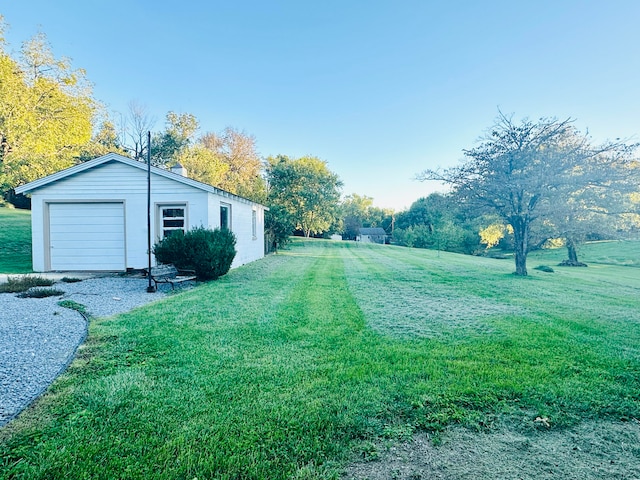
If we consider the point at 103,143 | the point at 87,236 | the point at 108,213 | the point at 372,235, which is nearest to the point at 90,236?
the point at 87,236

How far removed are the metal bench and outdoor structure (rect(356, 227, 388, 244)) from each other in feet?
182

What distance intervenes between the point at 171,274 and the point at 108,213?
412 centimetres

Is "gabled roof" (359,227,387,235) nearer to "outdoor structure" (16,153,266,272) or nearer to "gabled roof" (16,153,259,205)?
"outdoor structure" (16,153,266,272)

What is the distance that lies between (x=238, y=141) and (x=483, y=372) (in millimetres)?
37720

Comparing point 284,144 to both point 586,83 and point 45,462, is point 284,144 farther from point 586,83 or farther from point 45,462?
point 45,462

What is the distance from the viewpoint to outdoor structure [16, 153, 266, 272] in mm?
11719

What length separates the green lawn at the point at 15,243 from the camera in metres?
13.2

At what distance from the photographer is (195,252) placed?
10023mm

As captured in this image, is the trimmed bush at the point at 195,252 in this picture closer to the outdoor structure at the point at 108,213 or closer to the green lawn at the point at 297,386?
the outdoor structure at the point at 108,213

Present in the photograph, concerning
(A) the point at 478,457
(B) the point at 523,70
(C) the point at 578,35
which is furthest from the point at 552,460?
(B) the point at 523,70

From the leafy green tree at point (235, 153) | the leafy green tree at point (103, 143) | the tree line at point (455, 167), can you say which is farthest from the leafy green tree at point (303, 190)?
the leafy green tree at point (103, 143)

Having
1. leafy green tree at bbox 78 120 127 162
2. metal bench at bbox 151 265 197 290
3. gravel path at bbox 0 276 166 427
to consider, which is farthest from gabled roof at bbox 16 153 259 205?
leafy green tree at bbox 78 120 127 162

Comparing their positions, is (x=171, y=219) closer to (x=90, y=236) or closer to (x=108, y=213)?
(x=108, y=213)

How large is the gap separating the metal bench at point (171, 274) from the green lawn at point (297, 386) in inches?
99.5
